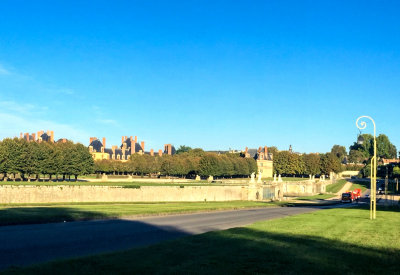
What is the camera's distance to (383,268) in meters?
10.6

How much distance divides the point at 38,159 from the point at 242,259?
76002 millimetres

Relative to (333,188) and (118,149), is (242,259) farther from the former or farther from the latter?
(118,149)

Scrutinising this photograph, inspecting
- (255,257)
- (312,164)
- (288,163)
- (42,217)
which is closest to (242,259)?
(255,257)

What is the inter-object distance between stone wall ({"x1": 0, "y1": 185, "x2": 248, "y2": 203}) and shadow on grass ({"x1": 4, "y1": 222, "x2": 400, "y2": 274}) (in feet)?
108

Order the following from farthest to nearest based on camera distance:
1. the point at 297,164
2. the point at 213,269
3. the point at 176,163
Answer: the point at 297,164, the point at 176,163, the point at 213,269

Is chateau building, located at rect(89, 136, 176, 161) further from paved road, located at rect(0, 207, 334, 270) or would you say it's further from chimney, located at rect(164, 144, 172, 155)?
paved road, located at rect(0, 207, 334, 270)

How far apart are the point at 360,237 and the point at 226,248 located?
227 inches

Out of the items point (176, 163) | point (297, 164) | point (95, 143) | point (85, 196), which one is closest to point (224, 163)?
point (176, 163)

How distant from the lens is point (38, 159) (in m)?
80.9

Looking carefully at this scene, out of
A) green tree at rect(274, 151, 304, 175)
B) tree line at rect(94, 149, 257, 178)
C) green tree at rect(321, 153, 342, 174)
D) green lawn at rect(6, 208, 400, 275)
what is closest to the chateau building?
tree line at rect(94, 149, 257, 178)

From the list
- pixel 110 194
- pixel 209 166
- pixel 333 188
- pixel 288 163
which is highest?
pixel 288 163

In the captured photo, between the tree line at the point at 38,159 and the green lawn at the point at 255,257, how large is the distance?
69286mm

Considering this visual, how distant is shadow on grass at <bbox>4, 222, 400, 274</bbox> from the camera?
10.3m

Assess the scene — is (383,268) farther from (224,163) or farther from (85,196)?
(224,163)
